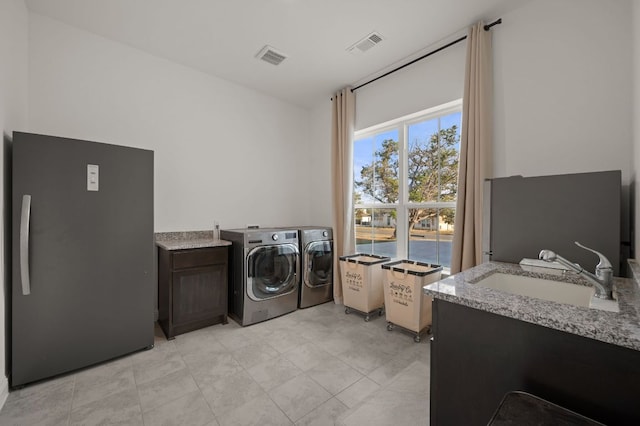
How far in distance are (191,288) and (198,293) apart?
0.31 feet

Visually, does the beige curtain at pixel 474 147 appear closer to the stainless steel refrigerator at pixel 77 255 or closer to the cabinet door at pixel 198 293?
the cabinet door at pixel 198 293

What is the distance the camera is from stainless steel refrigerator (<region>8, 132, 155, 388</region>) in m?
1.80

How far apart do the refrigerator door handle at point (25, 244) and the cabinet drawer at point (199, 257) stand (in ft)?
3.10

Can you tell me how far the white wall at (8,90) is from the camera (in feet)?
5.64

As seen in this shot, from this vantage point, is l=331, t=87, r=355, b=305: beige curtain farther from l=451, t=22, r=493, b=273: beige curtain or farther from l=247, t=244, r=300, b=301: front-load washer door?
l=451, t=22, r=493, b=273: beige curtain

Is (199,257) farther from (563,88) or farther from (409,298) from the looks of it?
(563,88)

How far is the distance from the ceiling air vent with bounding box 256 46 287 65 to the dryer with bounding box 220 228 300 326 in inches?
75.0

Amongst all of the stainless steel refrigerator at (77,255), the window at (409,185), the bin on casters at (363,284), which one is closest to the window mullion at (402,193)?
the window at (409,185)

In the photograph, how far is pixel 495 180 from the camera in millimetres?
1887

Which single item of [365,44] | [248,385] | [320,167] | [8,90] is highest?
[365,44]

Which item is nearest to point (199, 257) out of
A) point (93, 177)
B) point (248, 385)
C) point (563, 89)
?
point (93, 177)

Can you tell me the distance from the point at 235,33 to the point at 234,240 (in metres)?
2.07

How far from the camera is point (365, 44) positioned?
8.77 ft

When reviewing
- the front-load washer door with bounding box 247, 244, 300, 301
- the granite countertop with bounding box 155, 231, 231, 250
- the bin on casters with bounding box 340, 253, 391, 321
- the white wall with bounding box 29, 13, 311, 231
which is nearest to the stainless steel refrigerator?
the granite countertop with bounding box 155, 231, 231, 250
